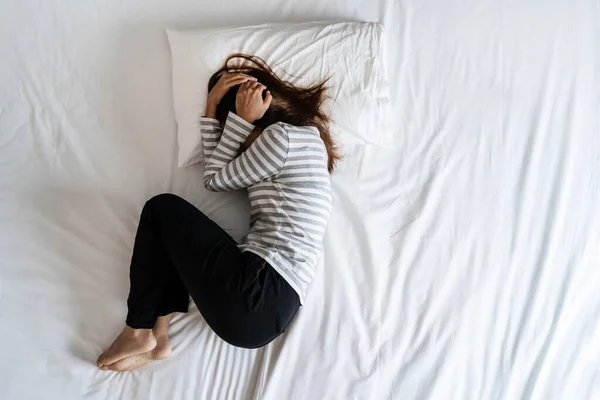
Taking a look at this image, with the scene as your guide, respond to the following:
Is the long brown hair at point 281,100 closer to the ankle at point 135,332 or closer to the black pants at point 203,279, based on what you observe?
the black pants at point 203,279

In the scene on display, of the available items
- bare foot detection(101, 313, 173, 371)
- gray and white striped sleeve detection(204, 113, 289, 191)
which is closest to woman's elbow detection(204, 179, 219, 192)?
gray and white striped sleeve detection(204, 113, 289, 191)

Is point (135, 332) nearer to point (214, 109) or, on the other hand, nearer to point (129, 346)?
point (129, 346)

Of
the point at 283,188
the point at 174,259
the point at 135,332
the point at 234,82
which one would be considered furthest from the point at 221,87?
the point at 135,332

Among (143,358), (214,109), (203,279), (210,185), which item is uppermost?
(214,109)

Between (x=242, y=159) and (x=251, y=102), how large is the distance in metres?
0.14

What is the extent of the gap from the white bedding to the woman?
7cm

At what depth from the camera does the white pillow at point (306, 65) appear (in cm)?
116

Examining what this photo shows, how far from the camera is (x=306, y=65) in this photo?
117cm

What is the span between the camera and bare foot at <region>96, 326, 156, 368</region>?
104 cm

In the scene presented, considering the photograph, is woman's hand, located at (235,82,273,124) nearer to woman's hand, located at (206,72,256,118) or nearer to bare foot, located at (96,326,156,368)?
woman's hand, located at (206,72,256,118)

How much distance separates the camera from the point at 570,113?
4.14ft

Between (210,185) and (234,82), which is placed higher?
(234,82)

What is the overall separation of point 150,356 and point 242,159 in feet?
1.55

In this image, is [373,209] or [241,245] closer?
[241,245]
